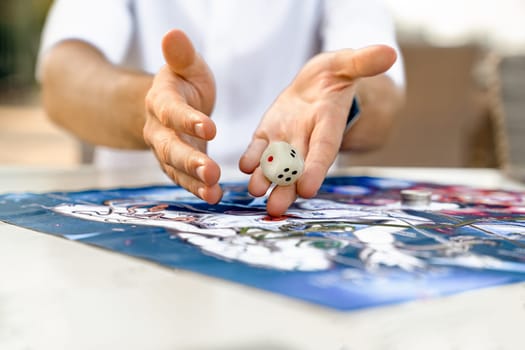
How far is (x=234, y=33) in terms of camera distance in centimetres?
129

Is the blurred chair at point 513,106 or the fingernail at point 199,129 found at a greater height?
the blurred chair at point 513,106

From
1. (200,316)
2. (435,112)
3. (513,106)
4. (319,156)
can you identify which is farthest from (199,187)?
(435,112)

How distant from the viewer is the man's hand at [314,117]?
0.61 metres

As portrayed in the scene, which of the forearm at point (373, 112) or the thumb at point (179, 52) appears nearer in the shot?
the thumb at point (179, 52)

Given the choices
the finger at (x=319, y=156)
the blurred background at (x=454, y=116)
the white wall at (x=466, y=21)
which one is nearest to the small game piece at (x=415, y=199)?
the finger at (x=319, y=156)

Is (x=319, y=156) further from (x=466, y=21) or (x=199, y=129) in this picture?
(x=466, y=21)

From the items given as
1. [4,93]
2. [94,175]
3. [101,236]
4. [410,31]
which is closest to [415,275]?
[101,236]

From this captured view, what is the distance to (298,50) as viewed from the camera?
54.2 inches

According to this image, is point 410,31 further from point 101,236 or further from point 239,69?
point 101,236

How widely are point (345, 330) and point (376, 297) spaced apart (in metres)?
0.04

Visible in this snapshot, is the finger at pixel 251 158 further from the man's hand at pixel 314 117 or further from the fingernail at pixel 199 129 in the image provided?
the fingernail at pixel 199 129

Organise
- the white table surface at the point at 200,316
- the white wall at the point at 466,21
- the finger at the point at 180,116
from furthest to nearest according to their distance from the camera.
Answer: the white wall at the point at 466,21, the finger at the point at 180,116, the white table surface at the point at 200,316

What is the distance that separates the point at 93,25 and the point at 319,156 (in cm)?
71

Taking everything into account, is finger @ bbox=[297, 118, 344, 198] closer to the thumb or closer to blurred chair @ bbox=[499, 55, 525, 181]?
the thumb
